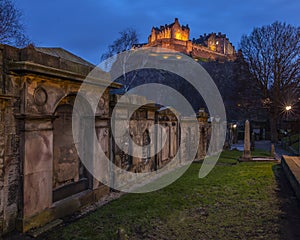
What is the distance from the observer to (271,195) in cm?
670

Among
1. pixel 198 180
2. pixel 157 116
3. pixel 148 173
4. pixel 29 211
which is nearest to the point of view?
pixel 29 211

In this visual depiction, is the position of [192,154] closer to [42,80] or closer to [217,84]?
[42,80]

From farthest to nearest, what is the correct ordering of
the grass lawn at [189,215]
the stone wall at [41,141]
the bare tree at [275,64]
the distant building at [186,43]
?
the distant building at [186,43]
the bare tree at [275,64]
the grass lawn at [189,215]
the stone wall at [41,141]

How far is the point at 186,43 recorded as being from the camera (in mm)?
74625

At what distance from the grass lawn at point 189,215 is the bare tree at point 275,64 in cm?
2378

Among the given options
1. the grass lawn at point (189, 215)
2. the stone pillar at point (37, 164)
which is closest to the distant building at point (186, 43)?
the grass lawn at point (189, 215)

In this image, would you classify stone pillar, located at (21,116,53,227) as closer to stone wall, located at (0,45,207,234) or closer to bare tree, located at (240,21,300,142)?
stone wall, located at (0,45,207,234)

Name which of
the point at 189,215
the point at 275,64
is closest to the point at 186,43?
the point at 275,64

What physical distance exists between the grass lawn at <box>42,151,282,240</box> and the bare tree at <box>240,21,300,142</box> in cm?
2378

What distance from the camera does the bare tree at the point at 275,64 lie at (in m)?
26.9

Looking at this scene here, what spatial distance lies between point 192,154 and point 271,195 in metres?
6.83

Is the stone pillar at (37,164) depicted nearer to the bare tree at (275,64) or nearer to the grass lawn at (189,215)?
the grass lawn at (189,215)

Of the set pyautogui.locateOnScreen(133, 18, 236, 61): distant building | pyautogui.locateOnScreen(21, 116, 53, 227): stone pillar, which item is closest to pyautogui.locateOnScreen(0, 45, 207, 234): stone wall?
pyautogui.locateOnScreen(21, 116, 53, 227): stone pillar

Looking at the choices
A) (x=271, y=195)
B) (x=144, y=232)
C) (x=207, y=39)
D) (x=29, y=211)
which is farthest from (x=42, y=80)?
(x=207, y=39)
